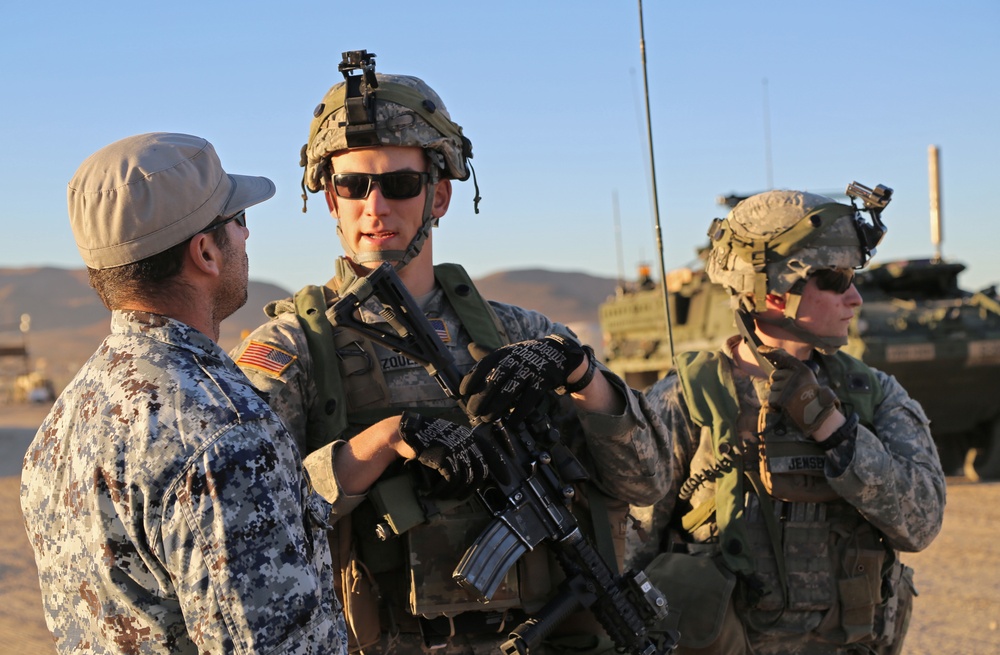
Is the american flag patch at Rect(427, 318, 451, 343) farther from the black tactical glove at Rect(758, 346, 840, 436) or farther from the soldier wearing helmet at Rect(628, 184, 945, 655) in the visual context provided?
the black tactical glove at Rect(758, 346, 840, 436)

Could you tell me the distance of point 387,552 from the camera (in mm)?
2869

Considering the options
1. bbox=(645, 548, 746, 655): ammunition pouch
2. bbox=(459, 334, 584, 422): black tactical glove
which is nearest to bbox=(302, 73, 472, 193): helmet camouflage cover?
bbox=(459, 334, 584, 422): black tactical glove

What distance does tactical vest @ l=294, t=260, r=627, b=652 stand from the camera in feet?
9.05

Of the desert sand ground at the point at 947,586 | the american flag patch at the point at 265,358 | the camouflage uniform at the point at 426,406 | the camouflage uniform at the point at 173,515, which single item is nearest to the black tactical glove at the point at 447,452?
the camouflage uniform at the point at 426,406

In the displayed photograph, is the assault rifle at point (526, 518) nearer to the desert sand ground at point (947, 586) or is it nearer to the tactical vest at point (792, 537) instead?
the tactical vest at point (792, 537)

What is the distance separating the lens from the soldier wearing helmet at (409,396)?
271 centimetres

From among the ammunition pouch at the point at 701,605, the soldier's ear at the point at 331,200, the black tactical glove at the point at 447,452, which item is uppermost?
the soldier's ear at the point at 331,200

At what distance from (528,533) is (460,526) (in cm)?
18

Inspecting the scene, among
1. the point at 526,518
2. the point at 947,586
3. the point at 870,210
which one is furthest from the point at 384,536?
the point at 947,586

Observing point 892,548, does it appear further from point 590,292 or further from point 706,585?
point 590,292

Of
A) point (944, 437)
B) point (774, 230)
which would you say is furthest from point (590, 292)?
point (774, 230)

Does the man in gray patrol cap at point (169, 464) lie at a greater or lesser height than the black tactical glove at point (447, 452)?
greater

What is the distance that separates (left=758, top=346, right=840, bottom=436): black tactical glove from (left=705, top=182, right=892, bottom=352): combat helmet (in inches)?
11.9

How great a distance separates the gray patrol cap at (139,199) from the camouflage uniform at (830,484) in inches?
80.7
